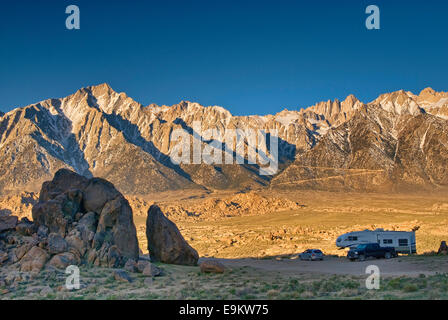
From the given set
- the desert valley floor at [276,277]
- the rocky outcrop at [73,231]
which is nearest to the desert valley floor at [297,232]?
the desert valley floor at [276,277]

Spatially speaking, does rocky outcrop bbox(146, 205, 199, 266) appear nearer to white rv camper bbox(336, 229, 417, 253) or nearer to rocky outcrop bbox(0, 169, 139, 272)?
rocky outcrop bbox(0, 169, 139, 272)

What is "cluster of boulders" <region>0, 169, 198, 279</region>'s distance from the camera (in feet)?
83.1

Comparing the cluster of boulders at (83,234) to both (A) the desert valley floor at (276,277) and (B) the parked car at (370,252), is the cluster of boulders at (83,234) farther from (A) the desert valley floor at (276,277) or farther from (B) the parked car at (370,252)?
Result: (B) the parked car at (370,252)

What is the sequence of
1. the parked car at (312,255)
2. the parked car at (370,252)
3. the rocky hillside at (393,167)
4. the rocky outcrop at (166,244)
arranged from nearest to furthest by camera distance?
1. the rocky outcrop at (166,244)
2. the parked car at (370,252)
3. the parked car at (312,255)
4. the rocky hillside at (393,167)

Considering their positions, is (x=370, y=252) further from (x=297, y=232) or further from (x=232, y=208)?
(x=232, y=208)

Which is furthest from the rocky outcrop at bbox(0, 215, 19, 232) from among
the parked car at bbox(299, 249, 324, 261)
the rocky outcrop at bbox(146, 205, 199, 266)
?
the parked car at bbox(299, 249, 324, 261)

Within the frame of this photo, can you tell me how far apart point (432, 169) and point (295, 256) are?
151m

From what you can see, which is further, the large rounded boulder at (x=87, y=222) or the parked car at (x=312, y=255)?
the parked car at (x=312, y=255)

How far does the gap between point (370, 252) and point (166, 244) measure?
17.3 m

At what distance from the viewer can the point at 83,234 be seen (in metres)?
27.5

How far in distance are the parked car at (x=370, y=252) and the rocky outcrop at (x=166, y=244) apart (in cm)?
1360

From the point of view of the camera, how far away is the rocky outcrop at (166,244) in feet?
105

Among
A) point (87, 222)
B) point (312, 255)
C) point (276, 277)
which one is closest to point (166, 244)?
point (87, 222)
